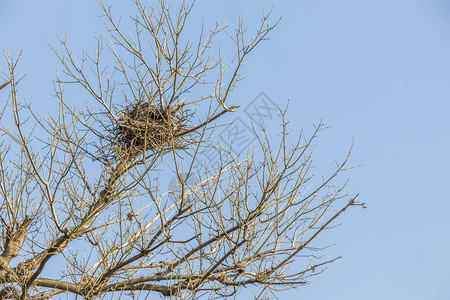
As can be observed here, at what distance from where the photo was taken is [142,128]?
4930 millimetres

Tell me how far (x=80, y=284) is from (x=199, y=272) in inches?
38.2

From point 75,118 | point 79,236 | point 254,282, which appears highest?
point 75,118

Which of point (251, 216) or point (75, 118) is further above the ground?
point (75, 118)

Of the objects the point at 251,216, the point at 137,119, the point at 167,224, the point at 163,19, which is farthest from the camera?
the point at 137,119

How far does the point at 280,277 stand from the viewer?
4355 mm

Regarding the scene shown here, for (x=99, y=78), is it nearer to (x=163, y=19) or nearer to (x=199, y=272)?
(x=163, y=19)

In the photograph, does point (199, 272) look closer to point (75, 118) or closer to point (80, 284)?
point (80, 284)

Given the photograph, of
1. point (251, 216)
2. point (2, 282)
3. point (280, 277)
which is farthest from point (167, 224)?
point (2, 282)

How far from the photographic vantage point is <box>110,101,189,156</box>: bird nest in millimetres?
4852

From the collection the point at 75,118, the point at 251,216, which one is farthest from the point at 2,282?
the point at 251,216

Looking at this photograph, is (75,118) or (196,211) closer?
(196,211)

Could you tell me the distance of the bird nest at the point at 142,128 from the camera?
15.9 ft

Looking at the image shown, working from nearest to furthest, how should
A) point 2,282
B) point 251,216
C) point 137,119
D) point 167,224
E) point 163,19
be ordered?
point 251,216 → point 167,224 → point 163,19 → point 2,282 → point 137,119

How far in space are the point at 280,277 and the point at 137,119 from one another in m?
1.88
